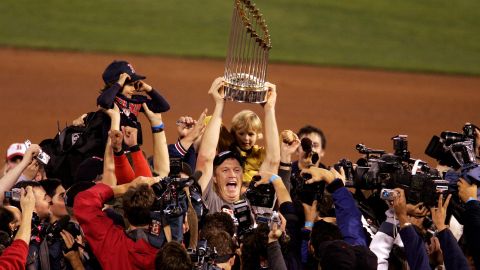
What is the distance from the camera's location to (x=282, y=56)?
18.0m

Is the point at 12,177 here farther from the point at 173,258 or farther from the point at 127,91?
the point at 173,258

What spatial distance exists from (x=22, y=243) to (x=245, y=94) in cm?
242

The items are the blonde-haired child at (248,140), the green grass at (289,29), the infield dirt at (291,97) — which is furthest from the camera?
the green grass at (289,29)

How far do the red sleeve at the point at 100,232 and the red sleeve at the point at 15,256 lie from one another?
17.9 inches

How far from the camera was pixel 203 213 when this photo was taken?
661 cm

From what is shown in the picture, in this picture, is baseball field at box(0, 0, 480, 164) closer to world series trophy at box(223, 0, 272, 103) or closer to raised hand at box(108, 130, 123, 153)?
world series trophy at box(223, 0, 272, 103)

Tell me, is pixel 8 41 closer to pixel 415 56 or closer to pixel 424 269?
pixel 415 56

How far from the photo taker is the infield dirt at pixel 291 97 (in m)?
14.0

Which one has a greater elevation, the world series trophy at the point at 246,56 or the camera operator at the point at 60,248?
the world series trophy at the point at 246,56

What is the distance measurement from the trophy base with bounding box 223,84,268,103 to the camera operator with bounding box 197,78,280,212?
54 mm

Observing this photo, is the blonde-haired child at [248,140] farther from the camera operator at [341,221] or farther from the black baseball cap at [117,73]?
the camera operator at [341,221]

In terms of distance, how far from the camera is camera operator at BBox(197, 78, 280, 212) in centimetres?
703

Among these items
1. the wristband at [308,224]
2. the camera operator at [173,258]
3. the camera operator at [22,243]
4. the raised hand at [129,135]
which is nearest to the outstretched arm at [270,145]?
the wristband at [308,224]

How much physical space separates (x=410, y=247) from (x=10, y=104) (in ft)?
31.7
